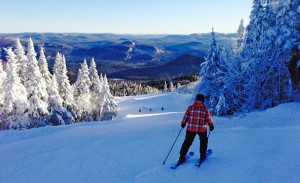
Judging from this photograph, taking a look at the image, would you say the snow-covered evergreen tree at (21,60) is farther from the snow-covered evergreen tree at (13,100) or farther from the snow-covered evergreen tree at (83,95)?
the snow-covered evergreen tree at (83,95)

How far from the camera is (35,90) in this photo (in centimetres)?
3353

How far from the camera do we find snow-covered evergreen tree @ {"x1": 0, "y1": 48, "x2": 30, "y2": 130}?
3116 cm

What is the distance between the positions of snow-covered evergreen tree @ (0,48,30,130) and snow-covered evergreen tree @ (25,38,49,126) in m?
0.93

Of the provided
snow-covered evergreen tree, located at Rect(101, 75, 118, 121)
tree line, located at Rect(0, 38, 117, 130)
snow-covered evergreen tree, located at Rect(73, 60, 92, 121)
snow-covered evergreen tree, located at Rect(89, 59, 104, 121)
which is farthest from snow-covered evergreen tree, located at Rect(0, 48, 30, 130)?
snow-covered evergreen tree, located at Rect(89, 59, 104, 121)

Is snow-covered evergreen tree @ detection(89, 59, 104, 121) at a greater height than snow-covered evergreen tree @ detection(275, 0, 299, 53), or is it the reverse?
snow-covered evergreen tree @ detection(275, 0, 299, 53)

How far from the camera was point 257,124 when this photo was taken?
1511 centimetres

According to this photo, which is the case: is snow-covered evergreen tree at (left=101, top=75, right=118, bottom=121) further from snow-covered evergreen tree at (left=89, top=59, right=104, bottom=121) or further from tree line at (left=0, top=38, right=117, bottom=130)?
tree line at (left=0, top=38, right=117, bottom=130)

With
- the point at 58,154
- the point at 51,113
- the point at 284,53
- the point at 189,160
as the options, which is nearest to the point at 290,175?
the point at 189,160

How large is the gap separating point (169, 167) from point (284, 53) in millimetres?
19228

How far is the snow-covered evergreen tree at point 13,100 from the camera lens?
102ft

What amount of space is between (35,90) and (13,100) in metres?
2.70

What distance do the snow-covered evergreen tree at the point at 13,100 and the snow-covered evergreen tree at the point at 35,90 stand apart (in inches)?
36.4

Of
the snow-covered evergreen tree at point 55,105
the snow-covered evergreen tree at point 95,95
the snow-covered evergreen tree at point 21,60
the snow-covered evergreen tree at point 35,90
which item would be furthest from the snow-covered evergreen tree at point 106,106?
the snow-covered evergreen tree at point 21,60

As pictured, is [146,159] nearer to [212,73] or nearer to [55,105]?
[212,73]
